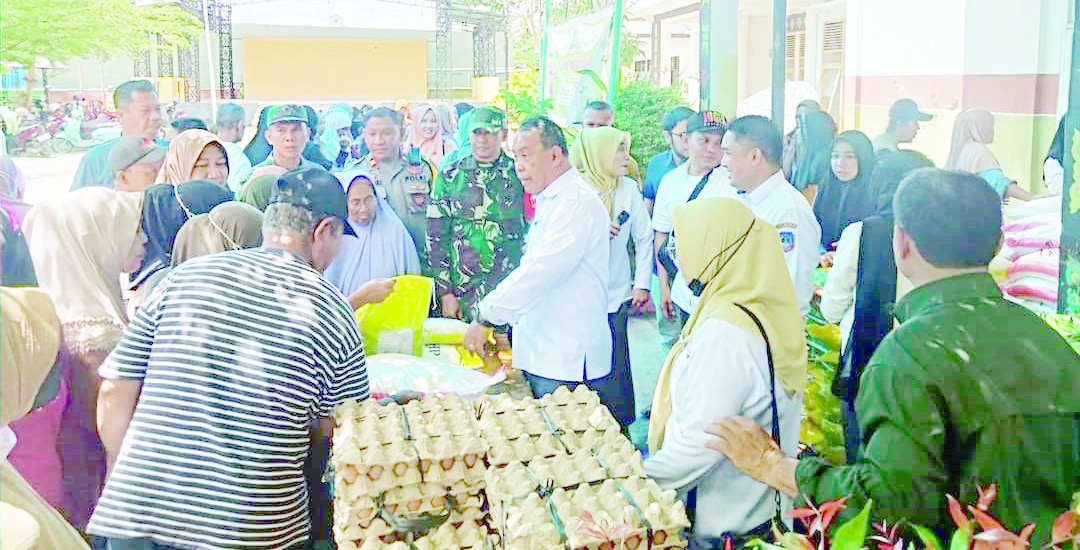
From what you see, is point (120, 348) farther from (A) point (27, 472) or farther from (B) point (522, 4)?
(B) point (522, 4)

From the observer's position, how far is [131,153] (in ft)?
11.4

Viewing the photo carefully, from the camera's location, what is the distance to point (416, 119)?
7047 millimetres

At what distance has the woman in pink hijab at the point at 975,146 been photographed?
414 cm

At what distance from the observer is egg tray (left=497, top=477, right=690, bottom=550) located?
5.11ft

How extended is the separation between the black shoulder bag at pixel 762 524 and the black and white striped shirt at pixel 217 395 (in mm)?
883

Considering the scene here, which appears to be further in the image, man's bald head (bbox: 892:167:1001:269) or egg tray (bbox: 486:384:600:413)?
egg tray (bbox: 486:384:600:413)

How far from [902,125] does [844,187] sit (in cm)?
104

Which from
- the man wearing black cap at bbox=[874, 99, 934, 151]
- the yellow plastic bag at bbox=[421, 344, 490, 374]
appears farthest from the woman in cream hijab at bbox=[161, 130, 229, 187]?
the man wearing black cap at bbox=[874, 99, 934, 151]

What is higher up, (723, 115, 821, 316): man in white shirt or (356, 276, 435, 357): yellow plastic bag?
(723, 115, 821, 316): man in white shirt

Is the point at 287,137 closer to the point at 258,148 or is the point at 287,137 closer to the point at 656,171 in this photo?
the point at 258,148

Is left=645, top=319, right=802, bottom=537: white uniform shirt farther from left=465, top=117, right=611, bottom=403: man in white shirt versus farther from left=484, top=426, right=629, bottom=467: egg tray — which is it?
left=465, top=117, right=611, bottom=403: man in white shirt

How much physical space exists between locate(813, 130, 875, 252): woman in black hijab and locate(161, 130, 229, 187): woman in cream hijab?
2725 millimetres

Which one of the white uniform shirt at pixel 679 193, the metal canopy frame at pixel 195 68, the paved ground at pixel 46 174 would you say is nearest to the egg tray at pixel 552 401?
the paved ground at pixel 46 174

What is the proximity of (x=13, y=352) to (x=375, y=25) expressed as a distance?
15.3m
